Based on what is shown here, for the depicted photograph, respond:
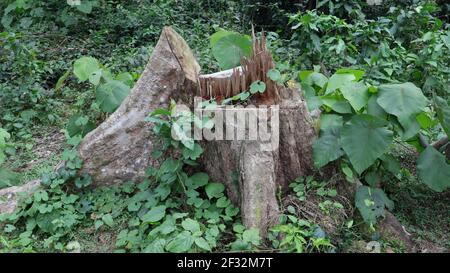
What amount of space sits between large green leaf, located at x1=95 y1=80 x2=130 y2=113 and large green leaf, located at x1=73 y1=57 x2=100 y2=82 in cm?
17

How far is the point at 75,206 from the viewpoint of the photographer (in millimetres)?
3918

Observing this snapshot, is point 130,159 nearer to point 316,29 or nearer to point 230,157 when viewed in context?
point 230,157

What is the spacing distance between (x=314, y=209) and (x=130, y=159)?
4.76 feet

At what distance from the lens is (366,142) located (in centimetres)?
356

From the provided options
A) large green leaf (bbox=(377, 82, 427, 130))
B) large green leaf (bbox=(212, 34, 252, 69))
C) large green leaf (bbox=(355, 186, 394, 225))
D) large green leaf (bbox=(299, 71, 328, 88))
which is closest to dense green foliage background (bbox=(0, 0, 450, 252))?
large green leaf (bbox=(299, 71, 328, 88))

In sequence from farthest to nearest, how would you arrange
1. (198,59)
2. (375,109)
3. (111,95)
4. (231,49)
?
1. (198,59)
2. (111,95)
3. (231,49)
4. (375,109)

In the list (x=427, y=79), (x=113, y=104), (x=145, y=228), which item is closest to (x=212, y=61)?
(x=113, y=104)

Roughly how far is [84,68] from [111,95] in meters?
0.35

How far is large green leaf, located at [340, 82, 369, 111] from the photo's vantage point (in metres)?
3.70

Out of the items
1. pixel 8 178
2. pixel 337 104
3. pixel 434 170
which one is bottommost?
pixel 8 178

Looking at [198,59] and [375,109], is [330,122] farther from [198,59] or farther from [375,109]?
[198,59]

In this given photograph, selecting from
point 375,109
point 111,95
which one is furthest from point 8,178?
point 375,109

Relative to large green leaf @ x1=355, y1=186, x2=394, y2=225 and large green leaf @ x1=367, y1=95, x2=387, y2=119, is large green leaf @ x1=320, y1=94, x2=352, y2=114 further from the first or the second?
large green leaf @ x1=355, y1=186, x2=394, y2=225

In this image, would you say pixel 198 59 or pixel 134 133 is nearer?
pixel 134 133
